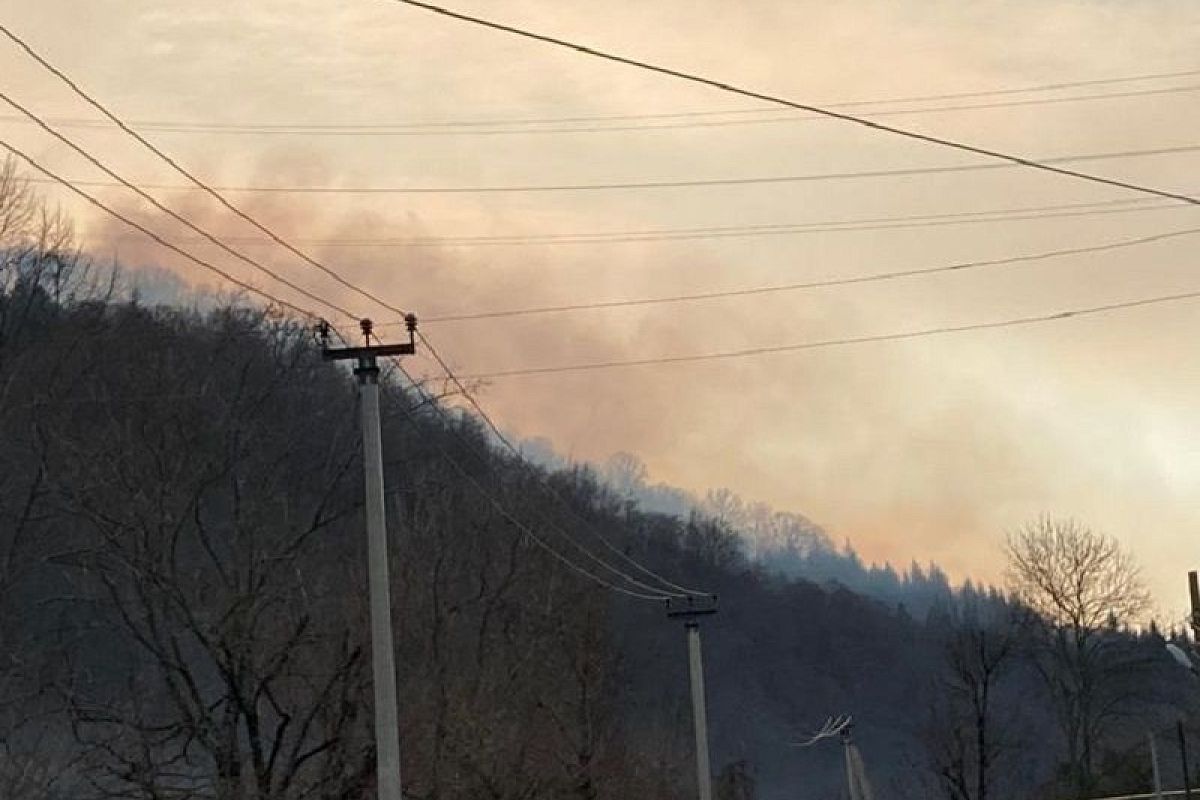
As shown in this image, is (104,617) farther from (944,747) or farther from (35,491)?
(944,747)

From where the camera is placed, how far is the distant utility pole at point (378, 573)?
25.5 metres

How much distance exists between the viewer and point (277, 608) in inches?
1518

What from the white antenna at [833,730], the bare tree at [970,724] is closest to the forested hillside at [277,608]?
the bare tree at [970,724]

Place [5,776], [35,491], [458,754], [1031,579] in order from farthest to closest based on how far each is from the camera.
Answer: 1. [1031,579]
2. [35,491]
3. [458,754]
4. [5,776]

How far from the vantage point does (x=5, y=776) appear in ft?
98.3

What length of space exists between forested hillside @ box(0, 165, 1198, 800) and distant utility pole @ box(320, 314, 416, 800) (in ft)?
23.4

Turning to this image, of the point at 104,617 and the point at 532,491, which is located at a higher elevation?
the point at 532,491

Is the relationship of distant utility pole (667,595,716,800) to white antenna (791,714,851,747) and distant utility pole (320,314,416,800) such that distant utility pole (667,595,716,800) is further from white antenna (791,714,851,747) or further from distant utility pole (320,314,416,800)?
distant utility pole (320,314,416,800)

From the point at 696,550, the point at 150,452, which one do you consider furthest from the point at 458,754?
the point at 696,550

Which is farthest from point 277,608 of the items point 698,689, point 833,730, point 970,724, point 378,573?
point 970,724

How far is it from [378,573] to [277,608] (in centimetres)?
1302

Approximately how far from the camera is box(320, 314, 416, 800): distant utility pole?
25.5 m

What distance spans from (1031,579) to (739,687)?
73619mm

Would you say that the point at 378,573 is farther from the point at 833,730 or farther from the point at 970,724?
the point at 970,724
